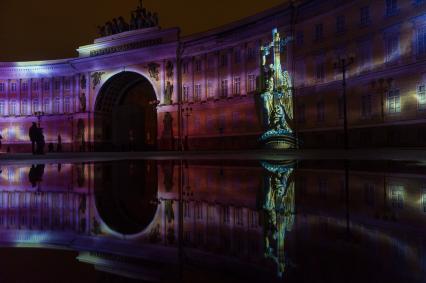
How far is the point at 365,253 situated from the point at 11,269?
1.74m

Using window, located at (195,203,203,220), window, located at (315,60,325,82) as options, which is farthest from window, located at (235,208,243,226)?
window, located at (315,60,325,82)

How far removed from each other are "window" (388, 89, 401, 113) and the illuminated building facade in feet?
0.31

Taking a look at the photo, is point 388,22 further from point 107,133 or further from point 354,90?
point 107,133

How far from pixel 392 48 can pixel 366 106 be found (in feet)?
13.7

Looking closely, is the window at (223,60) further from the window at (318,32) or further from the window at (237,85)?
the window at (318,32)

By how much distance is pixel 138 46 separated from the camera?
50.1m

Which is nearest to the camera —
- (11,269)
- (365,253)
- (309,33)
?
(11,269)

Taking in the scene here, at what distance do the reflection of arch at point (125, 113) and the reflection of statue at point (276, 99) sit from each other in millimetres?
28471

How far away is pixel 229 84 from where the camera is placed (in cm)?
4178

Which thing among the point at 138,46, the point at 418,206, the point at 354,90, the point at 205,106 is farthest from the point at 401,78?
the point at 138,46

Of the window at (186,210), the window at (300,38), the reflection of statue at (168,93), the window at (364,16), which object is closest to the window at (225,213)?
the window at (186,210)

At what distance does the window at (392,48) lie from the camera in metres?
27.3

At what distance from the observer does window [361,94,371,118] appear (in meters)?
29.0

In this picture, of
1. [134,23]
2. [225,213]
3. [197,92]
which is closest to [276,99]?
[197,92]
